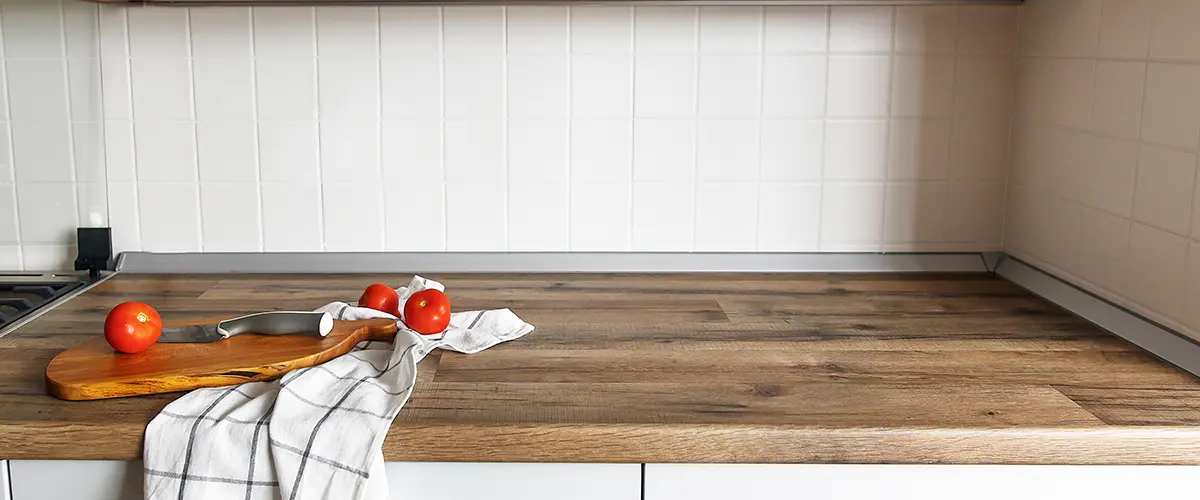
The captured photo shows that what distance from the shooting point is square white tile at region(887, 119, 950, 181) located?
167 cm

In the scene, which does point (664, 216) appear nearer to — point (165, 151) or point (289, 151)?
point (289, 151)

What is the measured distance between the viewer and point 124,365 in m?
1.13

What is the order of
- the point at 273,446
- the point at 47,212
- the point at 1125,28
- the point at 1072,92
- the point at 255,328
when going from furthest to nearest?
1. the point at 47,212
2. the point at 1072,92
3. the point at 1125,28
4. the point at 255,328
5. the point at 273,446

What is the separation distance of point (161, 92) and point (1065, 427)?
4.34ft

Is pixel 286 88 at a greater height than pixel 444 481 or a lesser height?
greater

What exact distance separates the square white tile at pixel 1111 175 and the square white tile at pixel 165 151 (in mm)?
1291

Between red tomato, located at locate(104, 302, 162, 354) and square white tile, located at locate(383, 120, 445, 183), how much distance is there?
553 millimetres

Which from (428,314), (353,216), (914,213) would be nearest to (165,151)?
(353,216)

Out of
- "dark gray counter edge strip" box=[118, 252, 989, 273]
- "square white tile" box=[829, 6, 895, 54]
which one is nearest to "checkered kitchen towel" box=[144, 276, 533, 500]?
"dark gray counter edge strip" box=[118, 252, 989, 273]

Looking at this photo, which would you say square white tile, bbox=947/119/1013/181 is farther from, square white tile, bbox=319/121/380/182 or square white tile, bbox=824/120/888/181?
square white tile, bbox=319/121/380/182

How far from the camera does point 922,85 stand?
1660 mm

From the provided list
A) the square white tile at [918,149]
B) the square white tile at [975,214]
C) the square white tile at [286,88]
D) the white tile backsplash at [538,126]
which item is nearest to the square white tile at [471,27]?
the white tile backsplash at [538,126]

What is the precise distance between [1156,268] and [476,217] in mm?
945

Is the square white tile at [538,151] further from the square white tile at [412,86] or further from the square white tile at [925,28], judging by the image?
the square white tile at [925,28]
